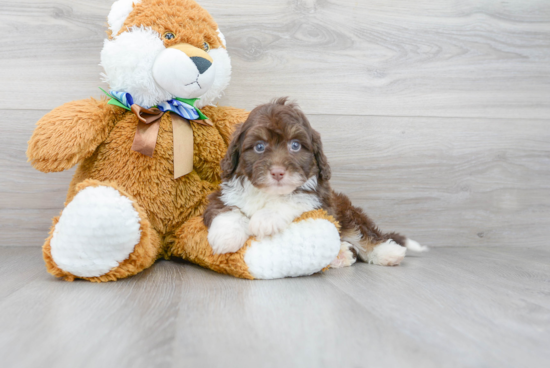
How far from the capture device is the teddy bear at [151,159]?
1.31 m

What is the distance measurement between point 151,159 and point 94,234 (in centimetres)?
39

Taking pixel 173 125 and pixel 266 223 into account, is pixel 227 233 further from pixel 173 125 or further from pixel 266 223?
pixel 173 125

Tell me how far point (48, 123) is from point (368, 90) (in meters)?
1.42

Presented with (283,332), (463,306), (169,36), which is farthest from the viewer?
(169,36)

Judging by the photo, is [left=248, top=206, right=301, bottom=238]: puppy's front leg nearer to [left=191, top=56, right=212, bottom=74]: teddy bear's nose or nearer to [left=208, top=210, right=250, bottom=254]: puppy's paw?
[left=208, top=210, right=250, bottom=254]: puppy's paw

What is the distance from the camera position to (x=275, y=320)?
39.9 inches

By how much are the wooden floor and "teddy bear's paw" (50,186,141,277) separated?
7 centimetres

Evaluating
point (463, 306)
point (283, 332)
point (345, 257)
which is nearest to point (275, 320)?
point (283, 332)

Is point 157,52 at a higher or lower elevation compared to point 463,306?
higher

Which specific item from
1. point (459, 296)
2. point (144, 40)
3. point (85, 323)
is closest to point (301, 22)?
point (144, 40)

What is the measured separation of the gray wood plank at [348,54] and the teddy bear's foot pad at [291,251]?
0.85 metres

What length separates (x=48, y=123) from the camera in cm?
145

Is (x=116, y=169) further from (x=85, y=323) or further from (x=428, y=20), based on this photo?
(x=428, y=20)

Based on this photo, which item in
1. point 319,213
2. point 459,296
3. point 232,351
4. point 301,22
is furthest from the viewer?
point 301,22
